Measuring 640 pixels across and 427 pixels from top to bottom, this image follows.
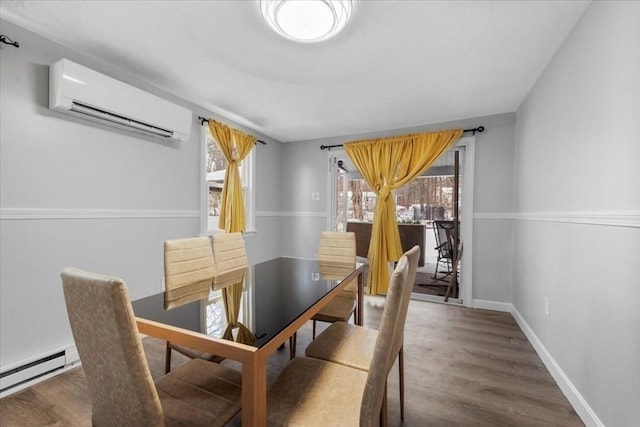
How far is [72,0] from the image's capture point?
5.05ft

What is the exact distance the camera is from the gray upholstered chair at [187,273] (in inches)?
55.3

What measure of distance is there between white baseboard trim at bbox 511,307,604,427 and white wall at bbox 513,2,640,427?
14 millimetres

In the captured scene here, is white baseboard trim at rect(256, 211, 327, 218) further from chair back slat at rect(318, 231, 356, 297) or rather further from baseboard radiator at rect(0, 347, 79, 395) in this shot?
baseboard radiator at rect(0, 347, 79, 395)

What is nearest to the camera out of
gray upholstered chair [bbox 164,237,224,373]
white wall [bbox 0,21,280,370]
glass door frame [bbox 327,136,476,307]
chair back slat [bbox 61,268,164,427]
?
chair back slat [bbox 61,268,164,427]

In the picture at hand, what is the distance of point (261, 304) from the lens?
4.20 feet

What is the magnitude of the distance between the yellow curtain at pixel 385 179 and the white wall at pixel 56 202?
244cm

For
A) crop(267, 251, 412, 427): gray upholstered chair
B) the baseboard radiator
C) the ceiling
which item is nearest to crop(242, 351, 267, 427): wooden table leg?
crop(267, 251, 412, 427): gray upholstered chair

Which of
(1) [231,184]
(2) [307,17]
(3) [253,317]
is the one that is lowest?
(3) [253,317]

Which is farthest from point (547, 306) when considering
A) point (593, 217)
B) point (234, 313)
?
point (234, 313)

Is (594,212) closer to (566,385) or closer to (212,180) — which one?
(566,385)

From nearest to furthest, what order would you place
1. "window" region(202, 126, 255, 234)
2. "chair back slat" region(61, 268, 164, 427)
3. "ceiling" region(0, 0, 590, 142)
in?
"chair back slat" region(61, 268, 164, 427)
"ceiling" region(0, 0, 590, 142)
"window" region(202, 126, 255, 234)

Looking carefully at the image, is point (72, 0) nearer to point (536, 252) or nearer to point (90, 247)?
point (90, 247)

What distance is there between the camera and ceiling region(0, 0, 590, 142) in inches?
62.7

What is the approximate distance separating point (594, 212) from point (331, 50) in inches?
71.7
